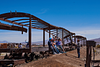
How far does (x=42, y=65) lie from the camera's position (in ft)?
23.4

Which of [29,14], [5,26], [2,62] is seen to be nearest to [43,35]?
[5,26]

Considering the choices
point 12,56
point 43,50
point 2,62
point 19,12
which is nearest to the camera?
point 2,62

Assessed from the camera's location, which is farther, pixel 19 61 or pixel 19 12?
pixel 19 12

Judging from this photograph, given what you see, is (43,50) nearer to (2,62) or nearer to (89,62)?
(2,62)

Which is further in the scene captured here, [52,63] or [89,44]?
[52,63]

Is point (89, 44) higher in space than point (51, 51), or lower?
higher

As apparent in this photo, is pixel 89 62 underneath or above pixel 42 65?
above

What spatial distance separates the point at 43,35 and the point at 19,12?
6825mm

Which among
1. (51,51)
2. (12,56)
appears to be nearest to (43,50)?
(51,51)

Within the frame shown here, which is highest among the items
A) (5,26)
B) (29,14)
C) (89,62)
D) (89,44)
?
(29,14)

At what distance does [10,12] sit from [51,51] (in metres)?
5.66

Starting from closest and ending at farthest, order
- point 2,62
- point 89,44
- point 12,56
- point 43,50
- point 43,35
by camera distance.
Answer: point 89,44 → point 2,62 → point 12,56 → point 43,50 → point 43,35

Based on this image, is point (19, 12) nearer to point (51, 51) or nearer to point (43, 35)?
point (51, 51)

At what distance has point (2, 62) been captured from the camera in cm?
843
